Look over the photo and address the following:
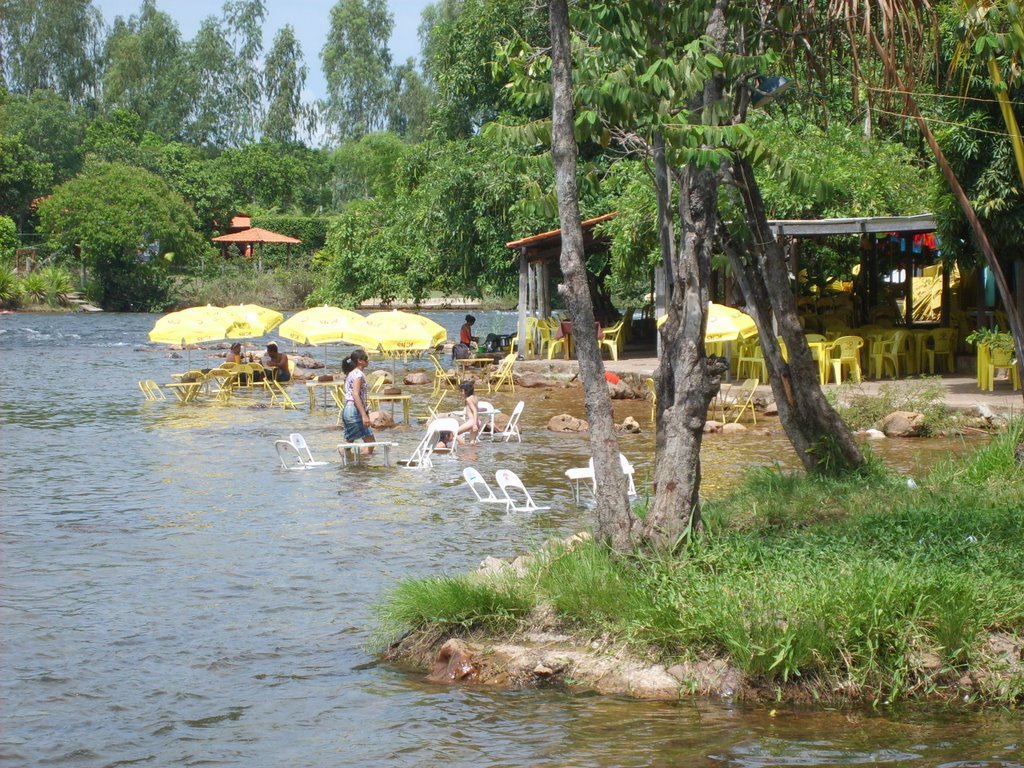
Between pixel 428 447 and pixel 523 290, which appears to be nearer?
pixel 428 447

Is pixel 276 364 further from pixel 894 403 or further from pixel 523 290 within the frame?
pixel 894 403

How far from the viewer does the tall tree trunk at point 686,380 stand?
8031mm

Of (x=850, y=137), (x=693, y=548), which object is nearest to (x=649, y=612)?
(x=693, y=548)

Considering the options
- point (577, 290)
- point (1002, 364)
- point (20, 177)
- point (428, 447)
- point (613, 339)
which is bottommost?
point (428, 447)

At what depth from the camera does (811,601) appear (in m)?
6.92

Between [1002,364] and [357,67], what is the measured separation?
2971 inches

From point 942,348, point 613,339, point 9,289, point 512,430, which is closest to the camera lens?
point 512,430

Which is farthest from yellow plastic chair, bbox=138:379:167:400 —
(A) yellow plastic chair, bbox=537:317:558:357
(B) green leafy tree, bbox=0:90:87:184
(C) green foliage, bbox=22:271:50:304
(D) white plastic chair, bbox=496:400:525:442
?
(B) green leafy tree, bbox=0:90:87:184

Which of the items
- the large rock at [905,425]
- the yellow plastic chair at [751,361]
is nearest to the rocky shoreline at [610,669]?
the large rock at [905,425]

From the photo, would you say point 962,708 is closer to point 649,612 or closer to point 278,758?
point 649,612

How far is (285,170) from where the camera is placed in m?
82.9

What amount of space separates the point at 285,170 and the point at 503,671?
258 ft

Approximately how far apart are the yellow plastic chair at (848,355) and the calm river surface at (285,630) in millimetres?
3770

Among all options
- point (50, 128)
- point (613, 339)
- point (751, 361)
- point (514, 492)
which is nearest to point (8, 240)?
point (50, 128)
